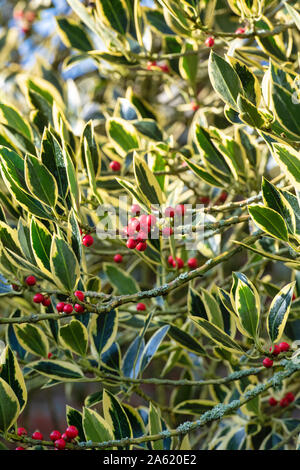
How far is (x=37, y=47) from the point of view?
2291mm

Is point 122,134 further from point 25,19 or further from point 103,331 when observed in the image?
point 25,19

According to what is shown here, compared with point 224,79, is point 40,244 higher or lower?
lower

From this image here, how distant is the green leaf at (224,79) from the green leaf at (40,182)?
0.29 meters

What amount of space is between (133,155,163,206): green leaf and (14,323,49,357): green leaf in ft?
1.29

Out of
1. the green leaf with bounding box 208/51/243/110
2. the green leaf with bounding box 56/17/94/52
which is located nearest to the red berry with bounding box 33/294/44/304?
the green leaf with bounding box 208/51/243/110

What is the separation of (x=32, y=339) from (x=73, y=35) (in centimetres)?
75

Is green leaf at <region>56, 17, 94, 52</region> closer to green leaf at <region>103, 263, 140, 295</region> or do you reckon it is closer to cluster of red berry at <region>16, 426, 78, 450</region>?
green leaf at <region>103, 263, 140, 295</region>

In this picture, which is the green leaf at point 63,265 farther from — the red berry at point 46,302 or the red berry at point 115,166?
the red berry at point 115,166

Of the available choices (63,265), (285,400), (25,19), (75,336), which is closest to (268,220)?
(63,265)

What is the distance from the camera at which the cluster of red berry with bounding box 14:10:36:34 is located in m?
2.08

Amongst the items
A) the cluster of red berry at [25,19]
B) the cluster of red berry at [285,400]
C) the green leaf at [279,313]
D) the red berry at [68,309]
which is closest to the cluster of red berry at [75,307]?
the red berry at [68,309]

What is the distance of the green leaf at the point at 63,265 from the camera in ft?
2.60

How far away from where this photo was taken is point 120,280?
4.06ft
